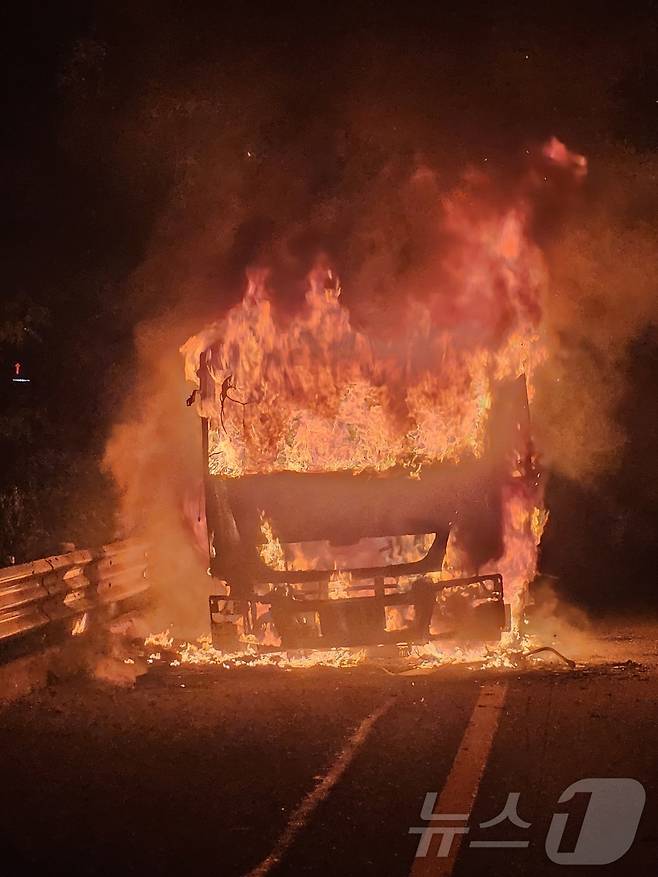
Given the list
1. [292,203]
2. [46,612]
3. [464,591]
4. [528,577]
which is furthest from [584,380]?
[46,612]

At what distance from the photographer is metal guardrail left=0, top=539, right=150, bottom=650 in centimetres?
911

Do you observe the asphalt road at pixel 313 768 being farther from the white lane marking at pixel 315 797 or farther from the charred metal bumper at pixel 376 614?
the charred metal bumper at pixel 376 614

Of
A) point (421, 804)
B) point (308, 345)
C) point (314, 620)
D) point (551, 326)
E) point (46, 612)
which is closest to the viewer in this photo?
point (421, 804)

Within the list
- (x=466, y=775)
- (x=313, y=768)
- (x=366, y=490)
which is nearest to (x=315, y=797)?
(x=313, y=768)

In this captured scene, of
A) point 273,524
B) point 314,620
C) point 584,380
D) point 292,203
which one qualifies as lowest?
point 314,620

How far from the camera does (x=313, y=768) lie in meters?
6.25

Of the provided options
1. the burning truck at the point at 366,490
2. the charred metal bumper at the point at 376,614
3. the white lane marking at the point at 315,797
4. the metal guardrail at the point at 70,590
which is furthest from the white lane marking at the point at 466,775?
the metal guardrail at the point at 70,590

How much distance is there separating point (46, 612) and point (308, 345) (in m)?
4.39

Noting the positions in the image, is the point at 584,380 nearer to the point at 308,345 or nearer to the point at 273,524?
the point at 308,345

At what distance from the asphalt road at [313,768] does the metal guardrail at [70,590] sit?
0.64 meters

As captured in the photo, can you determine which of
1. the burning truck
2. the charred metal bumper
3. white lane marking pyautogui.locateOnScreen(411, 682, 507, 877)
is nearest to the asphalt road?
white lane marking pyautogui.locateOnScreen(411, 682, 507, 877)

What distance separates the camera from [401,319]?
13.4 metres

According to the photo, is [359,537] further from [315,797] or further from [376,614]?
[315,797]

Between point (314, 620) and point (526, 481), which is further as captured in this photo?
point (526, 481)
